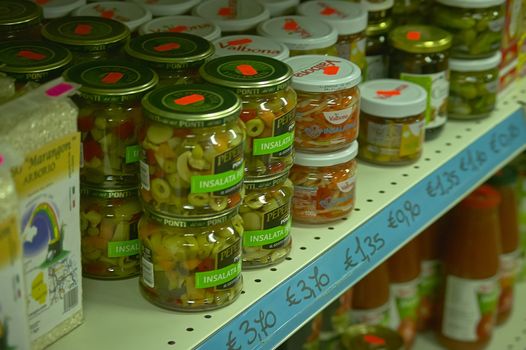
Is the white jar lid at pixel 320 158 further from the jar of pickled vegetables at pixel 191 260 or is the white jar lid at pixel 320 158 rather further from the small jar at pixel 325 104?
the jar of pickled vegetables at pixel 191 260

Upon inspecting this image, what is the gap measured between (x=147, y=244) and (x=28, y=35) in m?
0.45

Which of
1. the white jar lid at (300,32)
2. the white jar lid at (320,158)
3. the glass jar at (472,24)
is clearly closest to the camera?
the white jar lid at (320,158)

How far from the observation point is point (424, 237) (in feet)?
7.38

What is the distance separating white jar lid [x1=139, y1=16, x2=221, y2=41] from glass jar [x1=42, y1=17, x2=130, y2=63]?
0.37 feet

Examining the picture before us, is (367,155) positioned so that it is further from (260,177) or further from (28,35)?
(28,35)

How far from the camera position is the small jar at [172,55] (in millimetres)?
1434

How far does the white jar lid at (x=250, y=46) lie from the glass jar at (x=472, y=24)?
0.52 m

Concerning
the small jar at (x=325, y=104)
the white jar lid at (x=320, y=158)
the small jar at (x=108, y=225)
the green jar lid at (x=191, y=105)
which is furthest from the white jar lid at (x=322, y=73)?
the small jar at (x=108, y=225)

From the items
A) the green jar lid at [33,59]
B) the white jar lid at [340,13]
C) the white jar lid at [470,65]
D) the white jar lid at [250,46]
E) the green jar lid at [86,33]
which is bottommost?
the white jar lid at [470,65]

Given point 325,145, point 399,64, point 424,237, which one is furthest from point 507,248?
point 325,145

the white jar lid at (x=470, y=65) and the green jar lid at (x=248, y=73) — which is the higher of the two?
the green jar lid at (x=248, y=73)

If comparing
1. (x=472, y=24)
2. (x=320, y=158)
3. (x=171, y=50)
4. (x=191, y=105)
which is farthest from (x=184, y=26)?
(x=472, y=24)

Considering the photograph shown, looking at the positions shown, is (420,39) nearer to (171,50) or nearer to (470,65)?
(470,65)

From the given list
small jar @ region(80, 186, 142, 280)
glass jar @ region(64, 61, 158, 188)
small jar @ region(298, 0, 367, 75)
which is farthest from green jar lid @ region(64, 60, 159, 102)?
small jar @ region(298, 0, 367, 75)
